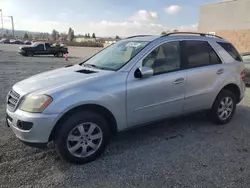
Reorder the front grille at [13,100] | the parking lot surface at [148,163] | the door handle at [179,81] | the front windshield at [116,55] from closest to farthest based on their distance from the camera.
Result: the parking lot surface at [148,163]
the front grille at [13,100]
the front windshield at [116,55]
the door handle at [179,81]

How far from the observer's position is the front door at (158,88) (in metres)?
3.39

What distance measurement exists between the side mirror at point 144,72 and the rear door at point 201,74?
3.00 ft

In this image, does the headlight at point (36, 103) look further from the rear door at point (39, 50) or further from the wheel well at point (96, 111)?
the rear door at point (39, 50)

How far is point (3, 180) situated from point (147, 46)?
2648 mm

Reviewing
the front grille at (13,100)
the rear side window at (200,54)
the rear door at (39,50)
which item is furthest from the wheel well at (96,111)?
the rear door at (39,50)

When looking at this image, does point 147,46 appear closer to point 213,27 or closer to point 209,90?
point 209,90

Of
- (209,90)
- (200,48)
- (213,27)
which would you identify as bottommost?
(209,90)

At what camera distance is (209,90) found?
426 cm

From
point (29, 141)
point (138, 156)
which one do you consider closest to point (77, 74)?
point (29, 141)

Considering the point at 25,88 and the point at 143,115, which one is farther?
the point at 143,115

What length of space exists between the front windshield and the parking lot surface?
126 cm

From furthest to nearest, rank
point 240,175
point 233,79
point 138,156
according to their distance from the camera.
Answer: point 233,79 < point 138,156 < point 240,175

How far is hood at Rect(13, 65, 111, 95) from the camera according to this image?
3.06 metres

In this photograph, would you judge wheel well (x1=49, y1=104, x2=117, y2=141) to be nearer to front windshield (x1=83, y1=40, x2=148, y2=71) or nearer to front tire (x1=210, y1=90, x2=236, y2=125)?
front windshield (x1=83, y1=40, x2=148, y2=71)
